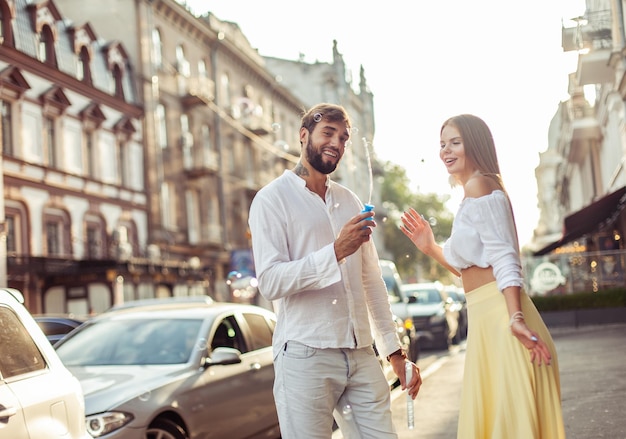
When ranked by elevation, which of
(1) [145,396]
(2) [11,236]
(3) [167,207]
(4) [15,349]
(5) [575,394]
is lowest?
(5) [575,394]

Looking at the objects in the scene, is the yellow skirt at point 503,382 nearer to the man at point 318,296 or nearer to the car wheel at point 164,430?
the man at point 318,296

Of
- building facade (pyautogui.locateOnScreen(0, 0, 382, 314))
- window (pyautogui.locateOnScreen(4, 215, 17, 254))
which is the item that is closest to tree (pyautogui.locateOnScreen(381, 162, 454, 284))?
building facade (pyautogui.locateOnScreen(0, 0, 382, 314))

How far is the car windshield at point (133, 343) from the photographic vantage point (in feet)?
26.1

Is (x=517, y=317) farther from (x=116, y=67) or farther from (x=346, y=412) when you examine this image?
(x=116, y=67)

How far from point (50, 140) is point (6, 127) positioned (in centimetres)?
261

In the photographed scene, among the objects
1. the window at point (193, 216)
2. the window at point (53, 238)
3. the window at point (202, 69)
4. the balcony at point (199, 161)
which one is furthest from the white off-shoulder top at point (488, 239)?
the window at point (202, 69)

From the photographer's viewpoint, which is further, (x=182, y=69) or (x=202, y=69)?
(x=202, y=69)

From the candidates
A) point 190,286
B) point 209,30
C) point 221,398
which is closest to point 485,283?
point 221,398

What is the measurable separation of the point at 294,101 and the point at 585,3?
75.6 feet

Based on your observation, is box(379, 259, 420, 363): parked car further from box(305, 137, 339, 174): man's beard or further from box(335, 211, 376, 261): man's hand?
box(335, 211, 376, 261): man's hand

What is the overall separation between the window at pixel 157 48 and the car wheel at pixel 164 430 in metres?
31.5

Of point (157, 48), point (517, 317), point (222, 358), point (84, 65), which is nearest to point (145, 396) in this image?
point (222, 358)

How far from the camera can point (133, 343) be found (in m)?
8.20

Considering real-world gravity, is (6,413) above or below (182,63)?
below
